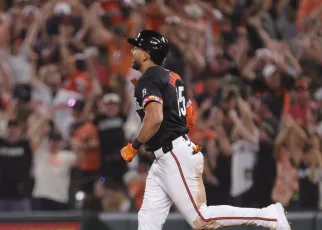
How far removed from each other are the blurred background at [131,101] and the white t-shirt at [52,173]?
1 centimetres

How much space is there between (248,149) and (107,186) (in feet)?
5.75

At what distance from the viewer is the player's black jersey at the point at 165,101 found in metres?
6.48

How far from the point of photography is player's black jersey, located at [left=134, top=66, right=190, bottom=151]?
6.48 meters

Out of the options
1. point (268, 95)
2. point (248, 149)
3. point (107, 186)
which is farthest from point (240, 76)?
point (107, 186)

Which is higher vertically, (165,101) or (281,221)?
(165,101)

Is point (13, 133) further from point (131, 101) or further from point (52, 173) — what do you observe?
point (131, 101)

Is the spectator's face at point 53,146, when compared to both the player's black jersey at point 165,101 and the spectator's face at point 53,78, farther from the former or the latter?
the player's black jersey at point 165,101

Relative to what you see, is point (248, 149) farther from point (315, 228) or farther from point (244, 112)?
point (315, 228)

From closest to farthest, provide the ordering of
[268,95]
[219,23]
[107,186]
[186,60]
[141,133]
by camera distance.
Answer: [141,133] → [107,186] → [268,95] → [186,60] → [219,23]

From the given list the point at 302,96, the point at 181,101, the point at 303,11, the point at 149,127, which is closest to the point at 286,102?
the point at 302,96

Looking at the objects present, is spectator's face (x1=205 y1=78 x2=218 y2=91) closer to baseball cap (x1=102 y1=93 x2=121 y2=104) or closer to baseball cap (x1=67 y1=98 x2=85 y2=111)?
baseball cap (x1=102 y1=93 x2=121 y2=104)

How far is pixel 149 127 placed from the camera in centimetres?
629

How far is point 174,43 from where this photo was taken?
1176 cm

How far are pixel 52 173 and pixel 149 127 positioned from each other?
3.71 meters
